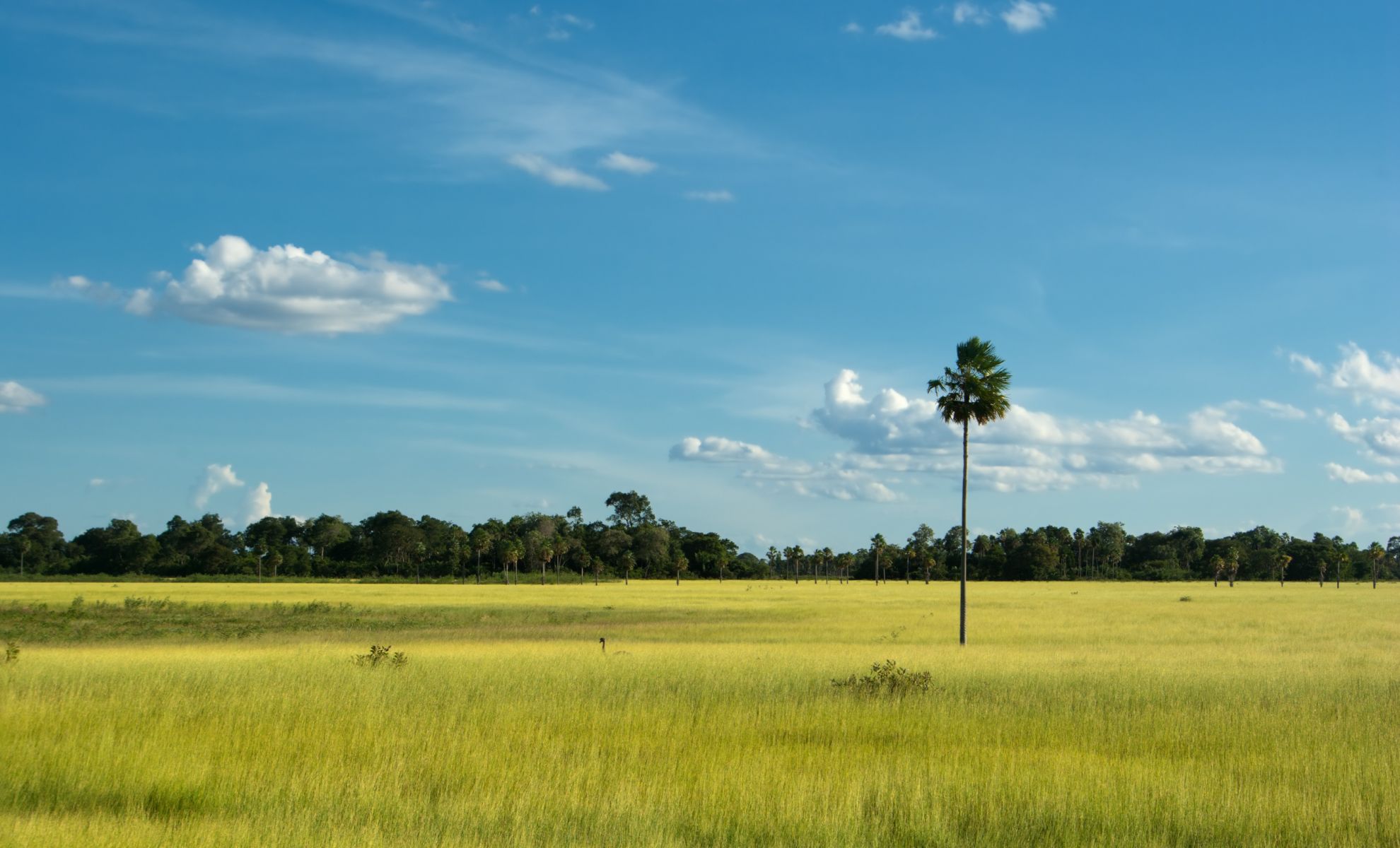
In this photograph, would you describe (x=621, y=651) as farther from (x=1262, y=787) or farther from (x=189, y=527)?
(x=189, y=527)

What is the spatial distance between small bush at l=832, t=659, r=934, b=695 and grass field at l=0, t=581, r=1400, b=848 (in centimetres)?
41

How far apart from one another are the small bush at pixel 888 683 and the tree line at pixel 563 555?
119799mm

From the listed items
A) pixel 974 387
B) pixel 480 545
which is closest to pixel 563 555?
pixel 480 545

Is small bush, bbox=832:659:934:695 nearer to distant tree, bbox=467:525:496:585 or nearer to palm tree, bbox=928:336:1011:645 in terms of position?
palm tree, bbox=928:336:1011:645

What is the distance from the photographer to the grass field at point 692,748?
11.2 metres

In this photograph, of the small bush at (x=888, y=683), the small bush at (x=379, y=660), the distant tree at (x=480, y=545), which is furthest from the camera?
the distant tree at (x=480, y=545)

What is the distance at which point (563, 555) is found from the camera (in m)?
169

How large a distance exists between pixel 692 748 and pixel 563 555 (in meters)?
157

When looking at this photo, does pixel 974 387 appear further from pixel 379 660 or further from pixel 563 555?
pixel 563 555

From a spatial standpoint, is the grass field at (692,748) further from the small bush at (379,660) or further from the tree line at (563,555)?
the tree line at (563,555)

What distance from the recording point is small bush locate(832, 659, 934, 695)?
67.3 ft

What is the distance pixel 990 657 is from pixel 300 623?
3286 centimetres

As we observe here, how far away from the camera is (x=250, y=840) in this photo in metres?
9.97

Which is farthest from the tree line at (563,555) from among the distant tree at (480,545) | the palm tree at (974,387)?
the palm tree at (974,387)
